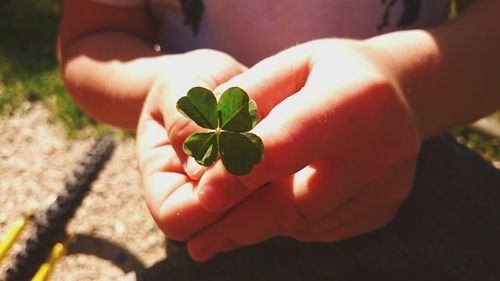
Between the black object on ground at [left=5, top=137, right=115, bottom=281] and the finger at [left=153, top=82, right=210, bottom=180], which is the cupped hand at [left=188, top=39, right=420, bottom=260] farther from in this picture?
the black object on ground at [left=5, top=137, right=115, bottom=281]

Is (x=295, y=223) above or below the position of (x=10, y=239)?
above

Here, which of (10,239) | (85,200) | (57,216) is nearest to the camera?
(10,239)

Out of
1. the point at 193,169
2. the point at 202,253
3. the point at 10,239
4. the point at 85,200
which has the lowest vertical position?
the point at 85,200

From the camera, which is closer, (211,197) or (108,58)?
(211,197)

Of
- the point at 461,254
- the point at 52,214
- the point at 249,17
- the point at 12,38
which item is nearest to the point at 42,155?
the point at 52,214

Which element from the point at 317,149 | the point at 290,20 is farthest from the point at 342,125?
the point at 290,20

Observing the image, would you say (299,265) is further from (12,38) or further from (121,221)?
(12,38)

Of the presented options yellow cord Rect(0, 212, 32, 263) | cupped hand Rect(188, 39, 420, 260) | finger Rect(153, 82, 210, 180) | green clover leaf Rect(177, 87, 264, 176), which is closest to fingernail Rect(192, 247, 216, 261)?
cupped hand Rect(188, 39, 420, 260)

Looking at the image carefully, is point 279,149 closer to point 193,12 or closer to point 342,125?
point 342,125
